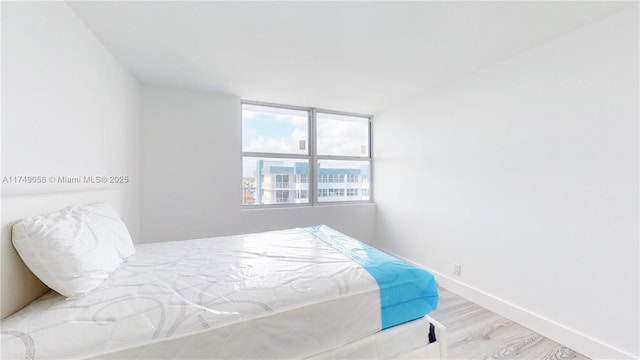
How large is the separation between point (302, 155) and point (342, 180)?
0.76 metres

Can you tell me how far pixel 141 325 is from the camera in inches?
34.7

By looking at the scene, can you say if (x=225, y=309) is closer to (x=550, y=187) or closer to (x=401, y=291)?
(x=401, y=291)

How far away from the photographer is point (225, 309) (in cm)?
99

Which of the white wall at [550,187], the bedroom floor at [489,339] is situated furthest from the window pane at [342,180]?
the bedroom floor at [489,339]

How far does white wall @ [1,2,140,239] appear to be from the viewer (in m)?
1.07

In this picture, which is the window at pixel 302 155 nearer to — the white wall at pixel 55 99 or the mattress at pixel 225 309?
the white wall at pixel 55 99

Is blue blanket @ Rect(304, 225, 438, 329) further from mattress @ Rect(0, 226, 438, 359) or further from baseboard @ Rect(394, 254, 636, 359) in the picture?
baseboard @ Rect(394, 254, 636, 359)

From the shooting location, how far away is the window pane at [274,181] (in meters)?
3.24

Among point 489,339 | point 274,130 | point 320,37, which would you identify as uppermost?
point 320,37

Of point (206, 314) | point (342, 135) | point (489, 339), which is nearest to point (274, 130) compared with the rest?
point (342, 135)

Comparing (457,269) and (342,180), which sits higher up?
(342,180)

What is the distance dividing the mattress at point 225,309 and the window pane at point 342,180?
2.13 metres

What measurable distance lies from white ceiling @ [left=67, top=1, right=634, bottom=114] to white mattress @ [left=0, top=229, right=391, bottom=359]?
1543 mm

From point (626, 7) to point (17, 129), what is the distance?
3326 millimetres
